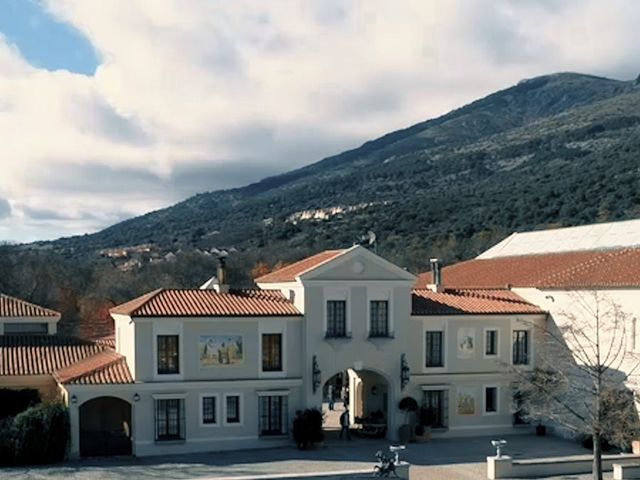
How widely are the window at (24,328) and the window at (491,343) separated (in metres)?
19.8

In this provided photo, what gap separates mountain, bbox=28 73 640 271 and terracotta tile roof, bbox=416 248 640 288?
70.2 feet

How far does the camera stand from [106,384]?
2947 centimetres

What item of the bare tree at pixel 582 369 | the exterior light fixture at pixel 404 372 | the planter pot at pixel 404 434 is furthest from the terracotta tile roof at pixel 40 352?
the bare tree at pixel 582 369

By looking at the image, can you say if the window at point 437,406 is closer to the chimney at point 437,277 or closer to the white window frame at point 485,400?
the white window frame at point 485,400

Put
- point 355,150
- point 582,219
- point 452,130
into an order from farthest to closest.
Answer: point 355,150 < point 452,130 < point 582,219

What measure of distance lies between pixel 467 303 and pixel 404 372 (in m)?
4.49

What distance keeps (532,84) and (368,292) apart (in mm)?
161190

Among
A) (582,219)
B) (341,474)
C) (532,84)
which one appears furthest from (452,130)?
(341,474)

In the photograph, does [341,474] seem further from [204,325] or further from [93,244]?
[93,244]

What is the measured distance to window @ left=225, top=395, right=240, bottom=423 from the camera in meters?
31.2

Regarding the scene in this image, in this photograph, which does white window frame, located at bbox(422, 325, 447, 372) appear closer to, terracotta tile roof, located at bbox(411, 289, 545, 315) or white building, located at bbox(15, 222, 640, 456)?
white building, located at bbox(15, 222, 640, 456)

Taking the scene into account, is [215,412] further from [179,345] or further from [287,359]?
[287,359]

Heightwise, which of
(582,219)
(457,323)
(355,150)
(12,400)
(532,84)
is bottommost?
(12,400)

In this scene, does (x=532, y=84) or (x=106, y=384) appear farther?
(x=532, y=84)
